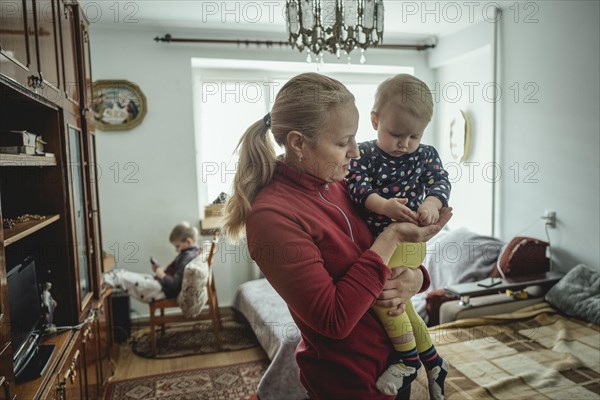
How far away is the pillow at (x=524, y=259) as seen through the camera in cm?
289

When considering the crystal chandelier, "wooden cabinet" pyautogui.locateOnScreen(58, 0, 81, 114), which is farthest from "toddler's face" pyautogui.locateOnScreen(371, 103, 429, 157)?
"wooden cabinet" pyautogui.locateOnScreen(58, 0, 81, 114)

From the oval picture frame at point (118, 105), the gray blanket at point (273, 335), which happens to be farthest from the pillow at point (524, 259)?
the oval picture frame at point (118, 105)

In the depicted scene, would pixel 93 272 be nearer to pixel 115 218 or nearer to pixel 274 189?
pixel 115 218

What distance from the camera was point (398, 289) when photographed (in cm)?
99

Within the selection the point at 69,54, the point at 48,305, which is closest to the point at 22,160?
the point at 48,305

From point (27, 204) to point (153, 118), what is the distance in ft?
6.51

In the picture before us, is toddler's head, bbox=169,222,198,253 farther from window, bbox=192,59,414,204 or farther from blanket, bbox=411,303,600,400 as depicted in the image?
blanket, bbox=411,303,600,400

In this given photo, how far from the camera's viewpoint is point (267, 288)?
3.54 meters

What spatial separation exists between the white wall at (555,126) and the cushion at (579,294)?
20 cm

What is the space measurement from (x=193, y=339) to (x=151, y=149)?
1595 millimetres

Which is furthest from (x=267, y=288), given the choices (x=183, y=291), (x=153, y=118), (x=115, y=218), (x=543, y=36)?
(x=543, y=36)

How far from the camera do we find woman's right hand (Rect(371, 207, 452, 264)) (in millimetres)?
904

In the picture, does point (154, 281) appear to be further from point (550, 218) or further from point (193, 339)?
point (550, 218)

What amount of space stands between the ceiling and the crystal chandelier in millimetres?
1138
